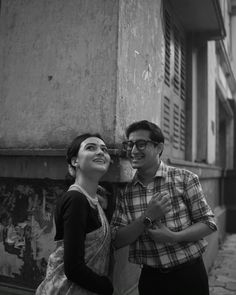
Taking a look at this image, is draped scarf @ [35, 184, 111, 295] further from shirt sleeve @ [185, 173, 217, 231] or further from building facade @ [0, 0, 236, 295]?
building facade @ [0, 0, 236, 295]

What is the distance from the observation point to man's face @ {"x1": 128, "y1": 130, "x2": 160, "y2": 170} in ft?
7.16

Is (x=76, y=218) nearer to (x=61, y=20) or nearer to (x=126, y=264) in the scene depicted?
(x=126, y=264)

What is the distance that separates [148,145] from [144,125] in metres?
0.14

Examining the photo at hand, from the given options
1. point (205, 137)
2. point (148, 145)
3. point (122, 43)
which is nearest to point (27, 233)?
point (148, 145)

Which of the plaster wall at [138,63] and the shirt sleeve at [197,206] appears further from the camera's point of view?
the plaster wall at [138,63]

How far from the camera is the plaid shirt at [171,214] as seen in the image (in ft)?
6.86

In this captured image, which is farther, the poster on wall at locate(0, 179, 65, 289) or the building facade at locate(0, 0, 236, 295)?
the poster on wall at locate(0, 179, 65, 289)

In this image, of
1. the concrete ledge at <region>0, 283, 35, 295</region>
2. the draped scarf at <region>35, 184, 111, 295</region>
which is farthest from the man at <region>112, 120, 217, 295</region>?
the concrete ledge at <region>0, 283, 35, 295</region>

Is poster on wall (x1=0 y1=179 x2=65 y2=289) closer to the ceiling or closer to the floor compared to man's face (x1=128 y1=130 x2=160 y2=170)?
closer to the floor

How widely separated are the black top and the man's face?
1.65 ft

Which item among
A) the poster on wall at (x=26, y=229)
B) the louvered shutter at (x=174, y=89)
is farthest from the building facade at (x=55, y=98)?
the louvered shutter at (x=174, y=89)

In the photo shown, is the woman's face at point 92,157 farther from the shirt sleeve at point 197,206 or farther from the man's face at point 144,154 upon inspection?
the shirt sleeve at point 197,206

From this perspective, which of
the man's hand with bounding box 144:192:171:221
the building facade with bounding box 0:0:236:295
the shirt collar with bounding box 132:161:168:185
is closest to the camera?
the man's hand with bounding box 144:192:171:221

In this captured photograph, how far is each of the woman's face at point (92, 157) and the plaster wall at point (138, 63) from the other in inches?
27.2
